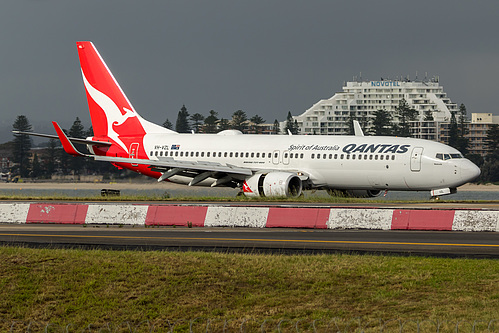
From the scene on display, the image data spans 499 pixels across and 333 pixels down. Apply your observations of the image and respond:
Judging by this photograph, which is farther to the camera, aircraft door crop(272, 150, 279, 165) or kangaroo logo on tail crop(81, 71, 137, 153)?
kangaroo logo on tail crop(81, 71, 137, 153)

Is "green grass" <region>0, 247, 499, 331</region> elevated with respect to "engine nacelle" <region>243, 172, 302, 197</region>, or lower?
elevated

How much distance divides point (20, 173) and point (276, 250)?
485ft

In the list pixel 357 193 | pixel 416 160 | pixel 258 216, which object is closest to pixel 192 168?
pixel 357 193

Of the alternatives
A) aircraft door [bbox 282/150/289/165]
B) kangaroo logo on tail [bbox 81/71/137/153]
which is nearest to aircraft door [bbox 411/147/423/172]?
aircraft door [bbox 282/150/289/165]

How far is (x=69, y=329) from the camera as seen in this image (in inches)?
508

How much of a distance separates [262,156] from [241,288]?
29.1 m

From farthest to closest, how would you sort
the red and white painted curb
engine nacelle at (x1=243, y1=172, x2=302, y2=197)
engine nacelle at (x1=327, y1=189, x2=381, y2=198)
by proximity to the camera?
engine nacelle at (x1=327, y1=189, x2=381, y2=198) < engine nacelle at (x1=243, y1=172, x2=302, y2=197) < the red and white painted curb

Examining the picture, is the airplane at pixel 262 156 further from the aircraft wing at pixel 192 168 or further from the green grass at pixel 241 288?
the green grass at pixel 241 288

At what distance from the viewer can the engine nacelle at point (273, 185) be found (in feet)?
128

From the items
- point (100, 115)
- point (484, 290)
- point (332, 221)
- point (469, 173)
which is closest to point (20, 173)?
point (100, 115)

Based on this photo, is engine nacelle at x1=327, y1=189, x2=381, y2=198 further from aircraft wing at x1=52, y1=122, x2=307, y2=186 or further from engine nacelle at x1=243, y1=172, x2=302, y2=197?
aircraft wing at x1=52, y1=122, x2=307, y2=186

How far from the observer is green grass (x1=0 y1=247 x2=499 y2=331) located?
12.6 m

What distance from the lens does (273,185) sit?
39.3 metres

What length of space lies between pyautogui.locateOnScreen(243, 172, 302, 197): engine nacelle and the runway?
1532 cm
